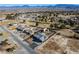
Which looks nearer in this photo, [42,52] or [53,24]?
[42,52]

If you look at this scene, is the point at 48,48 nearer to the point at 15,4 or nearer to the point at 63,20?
the point at 63,20

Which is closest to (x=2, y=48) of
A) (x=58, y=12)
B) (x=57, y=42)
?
(x=57, y=42)

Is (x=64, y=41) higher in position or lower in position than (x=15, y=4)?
lower

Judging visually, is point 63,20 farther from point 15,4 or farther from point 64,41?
point 15,4
